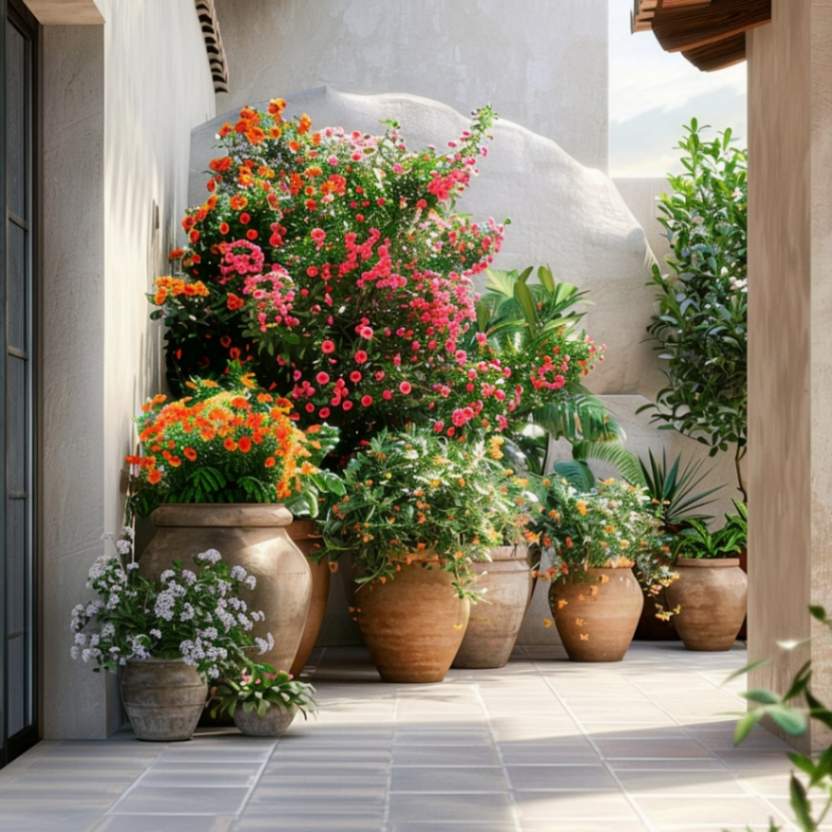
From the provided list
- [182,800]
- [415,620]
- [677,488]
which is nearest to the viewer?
[182,800]

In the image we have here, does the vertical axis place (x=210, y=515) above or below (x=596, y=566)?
above

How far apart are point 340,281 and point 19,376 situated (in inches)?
107

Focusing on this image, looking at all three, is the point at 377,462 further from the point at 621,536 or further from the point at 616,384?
the point at 616,384

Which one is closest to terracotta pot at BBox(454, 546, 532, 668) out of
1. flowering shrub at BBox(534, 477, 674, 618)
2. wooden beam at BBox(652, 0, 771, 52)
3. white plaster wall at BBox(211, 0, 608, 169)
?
flowering shrub at BBox(534, 477, 674, 618)

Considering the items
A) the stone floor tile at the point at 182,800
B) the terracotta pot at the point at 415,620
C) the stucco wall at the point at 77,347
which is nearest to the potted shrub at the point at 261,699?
the stucco wall at the point at 77,347

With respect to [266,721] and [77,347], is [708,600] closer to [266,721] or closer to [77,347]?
[266,721]

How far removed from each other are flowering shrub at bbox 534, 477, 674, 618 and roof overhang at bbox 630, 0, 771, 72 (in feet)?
9.60

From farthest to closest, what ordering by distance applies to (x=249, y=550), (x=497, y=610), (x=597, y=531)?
(x=597, y=531) < (x=497, y=610) < (x=249, y=550)

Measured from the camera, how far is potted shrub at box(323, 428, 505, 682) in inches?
292

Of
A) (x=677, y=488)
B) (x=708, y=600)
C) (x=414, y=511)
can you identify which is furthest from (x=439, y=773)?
(x=677, y=488)

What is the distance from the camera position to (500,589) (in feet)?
26.6

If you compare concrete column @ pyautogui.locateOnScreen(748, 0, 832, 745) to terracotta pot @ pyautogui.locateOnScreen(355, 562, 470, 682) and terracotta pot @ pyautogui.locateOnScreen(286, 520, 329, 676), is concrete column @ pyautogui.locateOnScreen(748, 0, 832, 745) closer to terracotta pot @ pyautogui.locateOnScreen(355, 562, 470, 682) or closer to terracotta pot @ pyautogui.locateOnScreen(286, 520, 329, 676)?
terracotta pot @ pyautogui.locateOnScreen(355, 562, 470, 682)

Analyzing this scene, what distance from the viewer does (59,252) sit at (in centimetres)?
586

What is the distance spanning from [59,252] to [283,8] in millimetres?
7763
